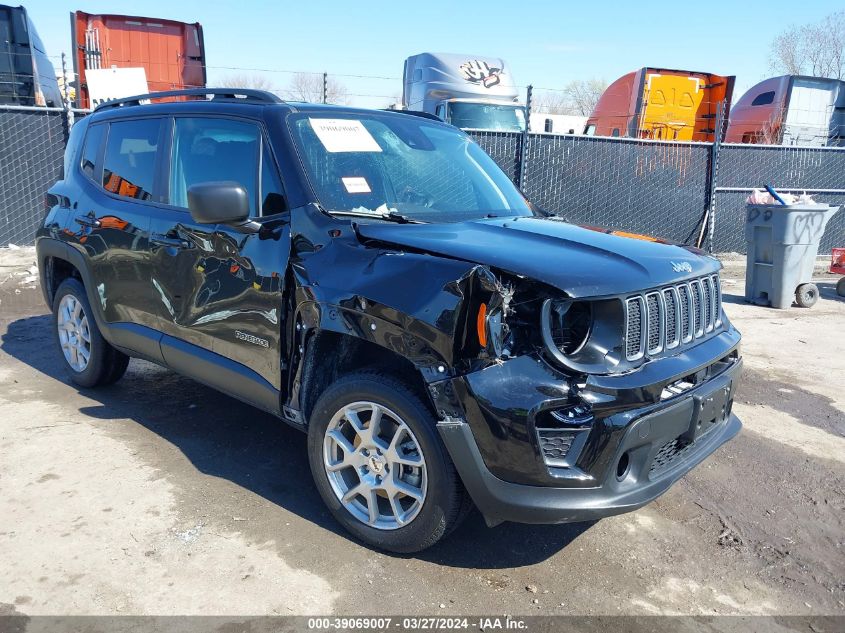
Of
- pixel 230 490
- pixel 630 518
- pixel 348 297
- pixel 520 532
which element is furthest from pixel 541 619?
pixel 230 490

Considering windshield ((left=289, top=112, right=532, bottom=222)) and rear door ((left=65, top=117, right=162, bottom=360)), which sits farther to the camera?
rear door ((left=65, top=117, right=162, bottom=360))

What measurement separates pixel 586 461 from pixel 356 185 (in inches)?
68.7

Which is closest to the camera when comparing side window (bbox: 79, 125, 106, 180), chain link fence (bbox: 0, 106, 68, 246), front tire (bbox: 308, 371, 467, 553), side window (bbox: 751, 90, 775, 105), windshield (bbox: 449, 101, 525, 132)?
front tire (bbox: 308, 371, 467, 553)

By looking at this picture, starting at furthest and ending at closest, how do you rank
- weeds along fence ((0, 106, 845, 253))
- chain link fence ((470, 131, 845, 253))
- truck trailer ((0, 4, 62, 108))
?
chain link fence ((470, 131, 845, 253)), truck trailer ((0, 4, 62, 108)), weeds along fence ((0, 106, 845, 253))

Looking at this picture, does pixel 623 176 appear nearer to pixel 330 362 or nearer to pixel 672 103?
pixel 672 103

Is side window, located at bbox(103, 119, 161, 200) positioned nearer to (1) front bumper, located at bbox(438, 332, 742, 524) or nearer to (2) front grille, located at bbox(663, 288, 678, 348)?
(1) front bumper, located at bbox(438, 332, 742, 524)

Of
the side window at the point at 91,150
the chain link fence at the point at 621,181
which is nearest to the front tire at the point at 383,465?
the side window at the point at 91,150

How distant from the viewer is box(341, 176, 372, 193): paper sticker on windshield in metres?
3.42

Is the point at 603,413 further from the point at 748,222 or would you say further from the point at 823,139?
the point at 823,139

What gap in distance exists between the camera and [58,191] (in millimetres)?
5098

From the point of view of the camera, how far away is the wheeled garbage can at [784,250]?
8500 mm

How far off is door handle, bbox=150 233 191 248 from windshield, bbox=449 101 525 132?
29.9 feet

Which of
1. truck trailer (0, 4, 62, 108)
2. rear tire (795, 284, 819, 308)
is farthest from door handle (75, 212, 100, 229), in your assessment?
rear tire (795, 284, 819, 308)

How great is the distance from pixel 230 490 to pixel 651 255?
2.43 m
